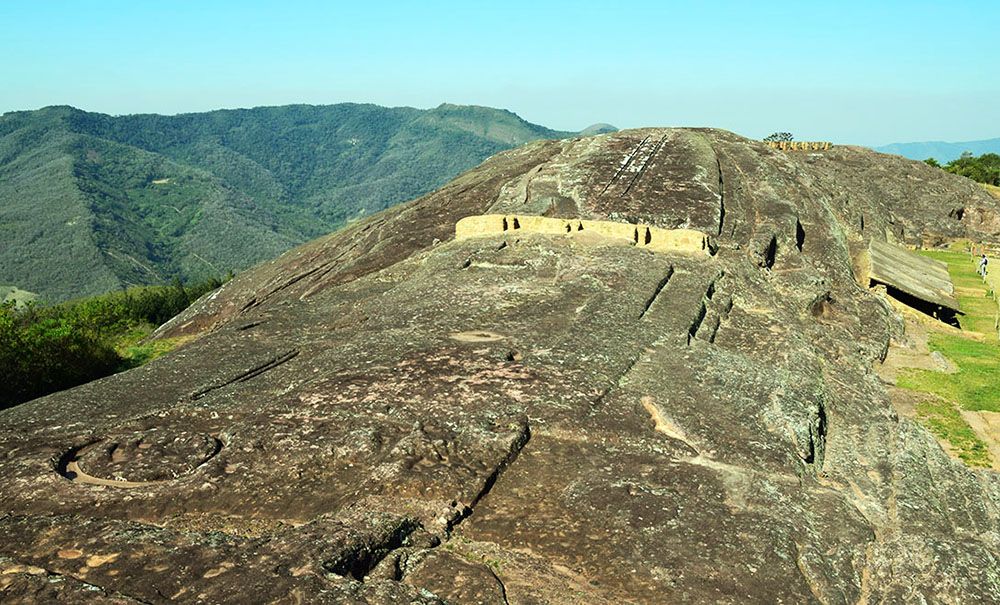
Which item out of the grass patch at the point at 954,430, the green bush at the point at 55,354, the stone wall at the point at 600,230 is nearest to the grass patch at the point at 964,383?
the grass patch at the point at 954,430

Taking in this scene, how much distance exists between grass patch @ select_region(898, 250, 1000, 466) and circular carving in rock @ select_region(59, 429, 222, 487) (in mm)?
17785

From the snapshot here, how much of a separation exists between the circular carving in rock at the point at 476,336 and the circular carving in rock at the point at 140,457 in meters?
6.29

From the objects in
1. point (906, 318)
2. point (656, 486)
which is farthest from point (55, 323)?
point (906, 318)

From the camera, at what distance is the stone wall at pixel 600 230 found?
2658 cm

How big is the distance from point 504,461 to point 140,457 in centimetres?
588

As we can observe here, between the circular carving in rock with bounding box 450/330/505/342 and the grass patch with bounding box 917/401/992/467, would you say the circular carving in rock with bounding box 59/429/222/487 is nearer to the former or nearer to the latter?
the circular carving in rock with bounding box 450/330/505/342

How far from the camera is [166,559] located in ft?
30.0

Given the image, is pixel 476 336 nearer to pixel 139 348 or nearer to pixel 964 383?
pixel 964 383

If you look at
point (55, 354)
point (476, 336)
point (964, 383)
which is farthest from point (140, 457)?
point (964, 383)

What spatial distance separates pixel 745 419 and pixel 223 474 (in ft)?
30.6

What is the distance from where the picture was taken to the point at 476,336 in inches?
701

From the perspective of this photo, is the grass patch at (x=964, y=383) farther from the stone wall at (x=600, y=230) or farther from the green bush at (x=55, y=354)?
the green bush at (x=55, y=354)

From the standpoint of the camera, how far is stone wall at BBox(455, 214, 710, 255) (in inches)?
1046

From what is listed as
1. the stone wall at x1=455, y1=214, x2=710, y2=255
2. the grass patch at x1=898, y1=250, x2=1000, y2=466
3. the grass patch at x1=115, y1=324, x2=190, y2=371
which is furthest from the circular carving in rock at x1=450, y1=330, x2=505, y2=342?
the grass patch at x1=115, y1=324, x2=190, y2=371
